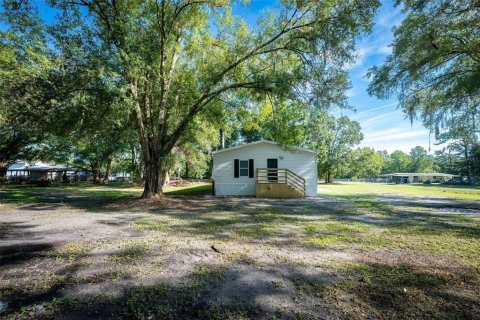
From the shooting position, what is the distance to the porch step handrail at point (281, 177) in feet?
51.0

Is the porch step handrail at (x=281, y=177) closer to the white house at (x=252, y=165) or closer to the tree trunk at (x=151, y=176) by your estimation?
the white house at (x=252, y=165)

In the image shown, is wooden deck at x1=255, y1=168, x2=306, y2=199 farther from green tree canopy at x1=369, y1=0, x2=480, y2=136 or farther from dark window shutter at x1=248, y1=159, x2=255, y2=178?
green tree canopy at x1=369, y1=0, x2=480, y2=136

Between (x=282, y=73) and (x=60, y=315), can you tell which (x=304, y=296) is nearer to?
(x=60, y=315)

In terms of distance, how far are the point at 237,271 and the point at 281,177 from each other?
12.7m

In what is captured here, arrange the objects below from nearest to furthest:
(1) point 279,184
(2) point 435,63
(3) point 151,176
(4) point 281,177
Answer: (2) point 435,63, (3) point 151,176, (1) point 279,184, (4) point 281,177

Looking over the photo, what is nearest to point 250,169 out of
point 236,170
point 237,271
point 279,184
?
point 236,170

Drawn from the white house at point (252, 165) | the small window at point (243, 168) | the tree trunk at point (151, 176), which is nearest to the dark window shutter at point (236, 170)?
the white house at point (252, 165)

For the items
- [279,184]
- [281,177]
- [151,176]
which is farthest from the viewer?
[281,177]

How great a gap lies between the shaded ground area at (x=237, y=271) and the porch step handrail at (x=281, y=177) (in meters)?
8.64

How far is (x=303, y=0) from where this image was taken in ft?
31.1

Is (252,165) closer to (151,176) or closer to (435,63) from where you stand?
(151,176)

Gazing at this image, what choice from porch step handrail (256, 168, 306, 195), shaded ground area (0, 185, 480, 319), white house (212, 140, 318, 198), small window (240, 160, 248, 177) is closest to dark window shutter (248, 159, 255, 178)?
white house (212, 140, 318, 198)

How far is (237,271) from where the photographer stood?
3.71 meters

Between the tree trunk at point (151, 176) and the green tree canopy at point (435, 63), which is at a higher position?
the green tree canopy at point (435, 63)
